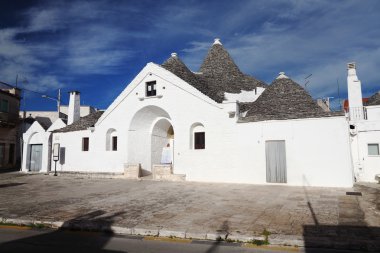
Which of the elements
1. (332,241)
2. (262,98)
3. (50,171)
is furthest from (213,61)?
(332,241)

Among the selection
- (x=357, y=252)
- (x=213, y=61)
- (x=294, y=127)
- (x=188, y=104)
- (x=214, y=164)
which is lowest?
(x=357, y=252)

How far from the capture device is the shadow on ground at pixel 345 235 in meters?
5.20

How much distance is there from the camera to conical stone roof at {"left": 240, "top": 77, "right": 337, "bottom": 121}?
15.8m

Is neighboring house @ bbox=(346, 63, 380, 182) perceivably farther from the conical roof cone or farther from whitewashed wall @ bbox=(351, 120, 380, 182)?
the conical roof cone

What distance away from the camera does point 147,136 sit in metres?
20.8

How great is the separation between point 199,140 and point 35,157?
52.6 ft

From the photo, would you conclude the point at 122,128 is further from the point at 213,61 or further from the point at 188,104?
the point at 213,61

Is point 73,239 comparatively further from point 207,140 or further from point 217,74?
point 217,74

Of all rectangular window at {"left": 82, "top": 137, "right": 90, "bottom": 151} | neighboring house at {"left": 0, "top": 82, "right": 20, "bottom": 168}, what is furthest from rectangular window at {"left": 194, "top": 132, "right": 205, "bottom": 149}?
neighboring house at {"left": 0, "top": 82, "right": 20, "bottom": 168}

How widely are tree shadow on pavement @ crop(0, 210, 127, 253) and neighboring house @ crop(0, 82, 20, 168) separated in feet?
83.8

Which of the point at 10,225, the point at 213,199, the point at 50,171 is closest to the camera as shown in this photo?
the point at 10,225

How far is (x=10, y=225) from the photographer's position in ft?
23.8

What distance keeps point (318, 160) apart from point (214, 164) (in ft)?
18.2

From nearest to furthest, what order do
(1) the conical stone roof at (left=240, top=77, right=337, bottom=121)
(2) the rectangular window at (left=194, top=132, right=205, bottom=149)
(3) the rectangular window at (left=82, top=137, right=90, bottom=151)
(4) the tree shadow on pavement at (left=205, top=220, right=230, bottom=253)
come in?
(4) the tree shadow on pavement at (left=205, top=220, right=230, bottom=253)
(1) the conical stone roof at (left=240, top=77, right=337, bottom=121)
(2) the rectangular window at (left=194, top=132, right=205, bottom=149)
(3) the rectangular window at (left=82, top=137, right=90, bottom=151)
